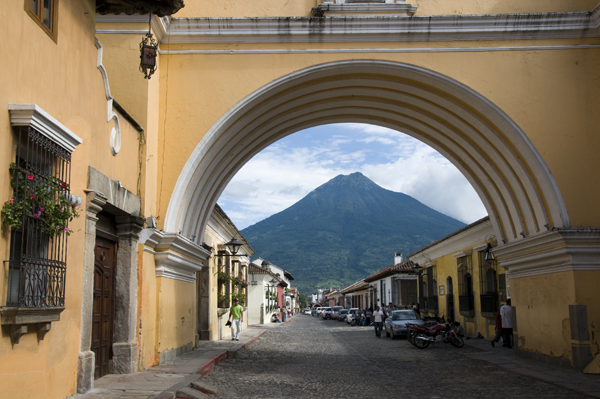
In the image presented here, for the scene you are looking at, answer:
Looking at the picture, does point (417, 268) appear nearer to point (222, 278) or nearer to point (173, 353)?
point (222, 278)

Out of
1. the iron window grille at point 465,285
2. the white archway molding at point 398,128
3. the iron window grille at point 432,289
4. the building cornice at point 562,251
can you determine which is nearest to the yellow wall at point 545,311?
the building cornice at point 562,251

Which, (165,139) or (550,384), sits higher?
(165,139)

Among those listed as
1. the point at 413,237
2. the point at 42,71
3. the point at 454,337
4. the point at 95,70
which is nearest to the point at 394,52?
the point at 95,70

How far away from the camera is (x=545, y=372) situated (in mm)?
9328

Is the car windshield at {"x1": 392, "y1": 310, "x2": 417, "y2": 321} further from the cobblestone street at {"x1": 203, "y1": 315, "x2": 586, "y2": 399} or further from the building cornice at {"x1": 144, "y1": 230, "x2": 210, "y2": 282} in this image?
the building cornice at {"x1": 144, "y1": 230, "x2": 210, "y2": 282}

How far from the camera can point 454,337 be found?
15.4 meters

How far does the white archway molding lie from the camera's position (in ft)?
34.3

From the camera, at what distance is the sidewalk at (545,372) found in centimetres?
785

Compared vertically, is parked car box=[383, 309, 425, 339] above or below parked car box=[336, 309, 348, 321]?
above

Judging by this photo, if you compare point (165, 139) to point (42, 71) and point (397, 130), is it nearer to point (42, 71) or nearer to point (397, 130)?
point (42, 71)

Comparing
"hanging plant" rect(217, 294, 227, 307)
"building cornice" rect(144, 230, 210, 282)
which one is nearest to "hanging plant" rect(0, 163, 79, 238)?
"building cornice" rect(144, 230, 210, 282)

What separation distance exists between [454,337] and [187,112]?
375 inches

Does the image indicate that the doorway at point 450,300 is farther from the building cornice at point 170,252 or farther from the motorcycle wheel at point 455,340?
the building cornice at point 170,252

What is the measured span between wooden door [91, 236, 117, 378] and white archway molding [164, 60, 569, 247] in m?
1.77
